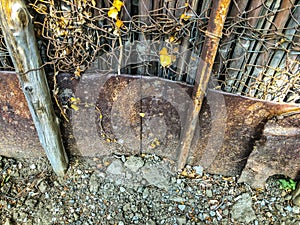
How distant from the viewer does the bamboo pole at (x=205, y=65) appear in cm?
156

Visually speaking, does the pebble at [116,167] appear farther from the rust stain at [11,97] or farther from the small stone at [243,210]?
the small stone at [243,210]

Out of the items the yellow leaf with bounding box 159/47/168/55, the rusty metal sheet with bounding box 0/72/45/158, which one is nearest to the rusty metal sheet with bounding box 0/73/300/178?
the rusty metal sheet with bounding box 0/72/45/158

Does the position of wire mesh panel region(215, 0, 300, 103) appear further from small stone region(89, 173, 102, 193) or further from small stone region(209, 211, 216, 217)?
small stone region(89, 173, 102, 193)

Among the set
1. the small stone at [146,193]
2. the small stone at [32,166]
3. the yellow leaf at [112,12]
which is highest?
the yellow leaf at [112,12]

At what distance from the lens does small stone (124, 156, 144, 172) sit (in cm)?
245

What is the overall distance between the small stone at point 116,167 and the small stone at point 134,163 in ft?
0.17

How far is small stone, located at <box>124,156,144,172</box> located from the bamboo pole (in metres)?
0.40

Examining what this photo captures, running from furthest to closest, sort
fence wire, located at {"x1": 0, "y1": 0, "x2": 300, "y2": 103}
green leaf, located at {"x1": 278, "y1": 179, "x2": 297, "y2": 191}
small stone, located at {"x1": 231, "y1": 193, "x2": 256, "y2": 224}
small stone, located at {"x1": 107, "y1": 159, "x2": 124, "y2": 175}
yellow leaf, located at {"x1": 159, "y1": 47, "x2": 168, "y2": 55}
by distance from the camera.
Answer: small stone, located at {"x1": 107, "y1": 159, "x2": 124, "y2": 175} → green leaf, located at {"x1": 278, "y1": 179, "x2": 297, "y2": 191} → small stone, located at {"x1": 231, "y1": 193, "x2": 256, "y2": 224} → yellow leaf, located at {"x1": 159, "y1": 47, "x2": 168, "y2": 55} → fence wire, located at {"x1": 0, "y1": 0, "x2": 300, "y2": 103}

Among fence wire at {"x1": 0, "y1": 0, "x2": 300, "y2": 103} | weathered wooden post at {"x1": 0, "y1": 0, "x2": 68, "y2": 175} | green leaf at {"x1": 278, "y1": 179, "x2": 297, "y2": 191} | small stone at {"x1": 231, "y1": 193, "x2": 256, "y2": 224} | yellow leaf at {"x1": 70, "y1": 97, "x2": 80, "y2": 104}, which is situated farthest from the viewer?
green leaf at {"x1": 278, "y1": 179, "x2": 297, "y2": 191}

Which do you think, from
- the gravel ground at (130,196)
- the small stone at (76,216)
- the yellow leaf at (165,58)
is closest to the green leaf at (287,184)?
the gravel ground at (130,196)

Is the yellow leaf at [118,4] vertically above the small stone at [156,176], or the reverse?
the yellow leaf at [118,4]

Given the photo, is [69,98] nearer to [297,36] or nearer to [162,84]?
[162,84]

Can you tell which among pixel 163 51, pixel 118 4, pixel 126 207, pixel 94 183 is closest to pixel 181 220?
pixel 126 207

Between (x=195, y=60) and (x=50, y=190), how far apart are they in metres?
1.62
